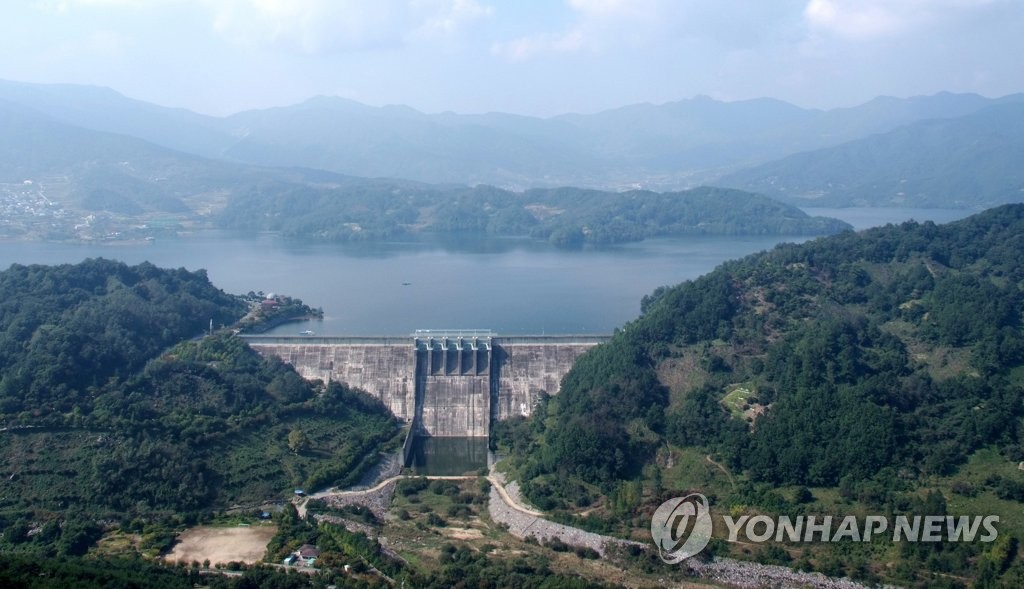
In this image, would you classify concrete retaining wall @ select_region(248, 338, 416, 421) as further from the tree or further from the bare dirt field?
the bare dirt field

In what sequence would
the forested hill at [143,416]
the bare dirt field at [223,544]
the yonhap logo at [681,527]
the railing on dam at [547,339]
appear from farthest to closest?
the railing on dam at [547,339]
the forested hill at [143,416]
the bare dirt field at [223,544]
the yonhap logo at [681,527]

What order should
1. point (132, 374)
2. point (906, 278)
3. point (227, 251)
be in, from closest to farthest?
point (132, 374) → point (906, 278) → point (227, 251)

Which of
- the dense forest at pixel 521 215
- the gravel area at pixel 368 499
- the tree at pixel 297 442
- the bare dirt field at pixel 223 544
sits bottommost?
the bare dirt field at pixel 223 544

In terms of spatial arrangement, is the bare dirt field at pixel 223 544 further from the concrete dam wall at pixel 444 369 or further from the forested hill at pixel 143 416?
the concrete dam wall at pixel 444 369

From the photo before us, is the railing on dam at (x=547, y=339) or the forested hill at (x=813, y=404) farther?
the railing on dam at (x=547, y=339)

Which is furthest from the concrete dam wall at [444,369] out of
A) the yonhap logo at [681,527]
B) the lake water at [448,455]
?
the yonhap logo at [681,527]

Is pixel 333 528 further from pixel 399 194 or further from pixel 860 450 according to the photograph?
pixel 399 194

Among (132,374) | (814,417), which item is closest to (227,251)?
(132,374)

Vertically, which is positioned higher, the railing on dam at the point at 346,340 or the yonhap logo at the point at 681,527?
the railing on dam at the point at 346,340
